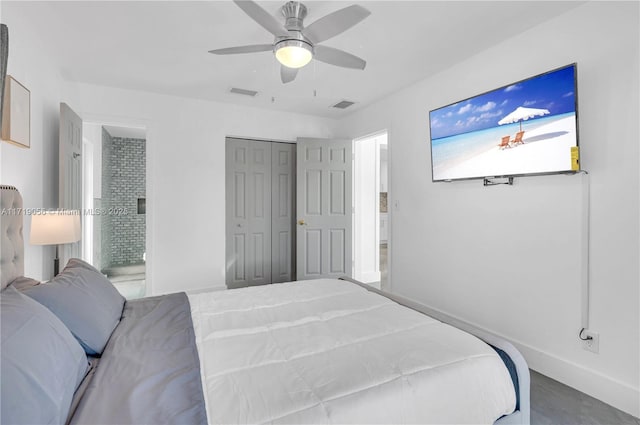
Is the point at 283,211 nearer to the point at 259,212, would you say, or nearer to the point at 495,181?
the point at 259,212

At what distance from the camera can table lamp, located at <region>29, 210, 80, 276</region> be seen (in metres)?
2.10

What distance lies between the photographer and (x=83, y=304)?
1524mm

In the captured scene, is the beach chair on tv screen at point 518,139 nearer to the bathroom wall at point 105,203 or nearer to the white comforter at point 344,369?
the white comforter at point 344,369

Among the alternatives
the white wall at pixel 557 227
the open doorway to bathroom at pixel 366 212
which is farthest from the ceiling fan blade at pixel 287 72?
the open doorway to bathroom at pixel 366 212

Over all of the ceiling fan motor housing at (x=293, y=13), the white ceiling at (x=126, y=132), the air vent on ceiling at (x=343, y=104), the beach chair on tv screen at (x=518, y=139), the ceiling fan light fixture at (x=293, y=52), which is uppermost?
the white ceiling at (x=126, y=132)

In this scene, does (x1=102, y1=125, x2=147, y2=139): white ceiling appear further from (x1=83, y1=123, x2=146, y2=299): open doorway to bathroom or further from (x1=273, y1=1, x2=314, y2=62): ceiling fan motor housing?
(x1=273, y1=1, x2=314, y2=62): ceiling fan motor housing

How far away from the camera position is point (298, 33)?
196 centimetres

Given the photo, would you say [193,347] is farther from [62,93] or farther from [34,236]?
[62,93]

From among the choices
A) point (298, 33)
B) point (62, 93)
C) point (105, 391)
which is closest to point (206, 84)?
point (62, 93)

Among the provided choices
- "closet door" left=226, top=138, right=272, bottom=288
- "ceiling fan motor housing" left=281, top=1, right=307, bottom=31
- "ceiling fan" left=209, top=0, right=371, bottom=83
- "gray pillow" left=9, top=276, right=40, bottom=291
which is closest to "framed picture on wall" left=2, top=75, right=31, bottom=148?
"gray pillow" left=9, top=276, right=40, bottom=291

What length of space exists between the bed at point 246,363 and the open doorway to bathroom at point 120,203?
381cm

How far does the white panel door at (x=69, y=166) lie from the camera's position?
269cm

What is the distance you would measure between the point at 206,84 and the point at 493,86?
9.50ft

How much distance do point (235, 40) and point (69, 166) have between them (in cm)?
184
